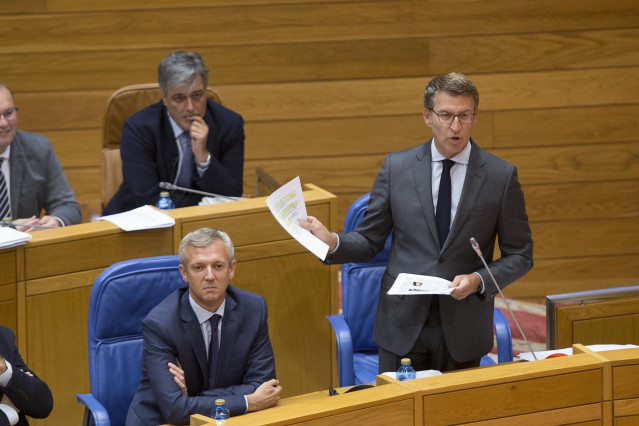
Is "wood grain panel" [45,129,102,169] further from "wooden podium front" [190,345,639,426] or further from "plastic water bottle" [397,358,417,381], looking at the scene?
"wooden podium front" [190,345,639,426]

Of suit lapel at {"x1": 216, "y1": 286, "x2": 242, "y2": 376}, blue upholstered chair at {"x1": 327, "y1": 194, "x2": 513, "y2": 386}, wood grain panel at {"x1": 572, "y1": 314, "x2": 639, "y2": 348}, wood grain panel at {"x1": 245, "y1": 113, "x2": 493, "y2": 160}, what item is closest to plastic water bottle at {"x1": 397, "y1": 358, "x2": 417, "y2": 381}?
Answer: suit lapel at {"x1": 216, "y1": 286, "x2": 242, "y2": 376}

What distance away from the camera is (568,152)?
5.11 metres

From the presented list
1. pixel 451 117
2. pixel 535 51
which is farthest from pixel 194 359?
pixel 535 51

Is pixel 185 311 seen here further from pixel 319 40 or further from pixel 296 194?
pixel 319 40

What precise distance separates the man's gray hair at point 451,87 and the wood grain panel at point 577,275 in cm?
266

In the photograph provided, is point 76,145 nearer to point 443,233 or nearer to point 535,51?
point 535,51

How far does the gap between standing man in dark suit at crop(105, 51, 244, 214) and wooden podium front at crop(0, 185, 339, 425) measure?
42cm

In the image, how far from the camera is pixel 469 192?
273cm

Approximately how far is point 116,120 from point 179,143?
0.52m

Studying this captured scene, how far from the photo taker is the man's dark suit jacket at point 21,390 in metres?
2.54

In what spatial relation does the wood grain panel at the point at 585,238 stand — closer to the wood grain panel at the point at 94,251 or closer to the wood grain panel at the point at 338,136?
the wood grain panel at the point at 338,136

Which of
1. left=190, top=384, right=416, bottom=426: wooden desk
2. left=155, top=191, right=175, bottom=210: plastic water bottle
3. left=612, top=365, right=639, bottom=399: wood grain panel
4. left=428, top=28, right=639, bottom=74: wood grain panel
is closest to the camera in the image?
left=190, top=384, right=416, bottom=426: wooden desk

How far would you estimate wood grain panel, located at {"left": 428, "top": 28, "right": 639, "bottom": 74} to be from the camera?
496 centimetres

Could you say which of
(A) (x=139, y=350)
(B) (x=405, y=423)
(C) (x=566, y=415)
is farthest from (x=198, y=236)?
(C) (x=566, y=415)
